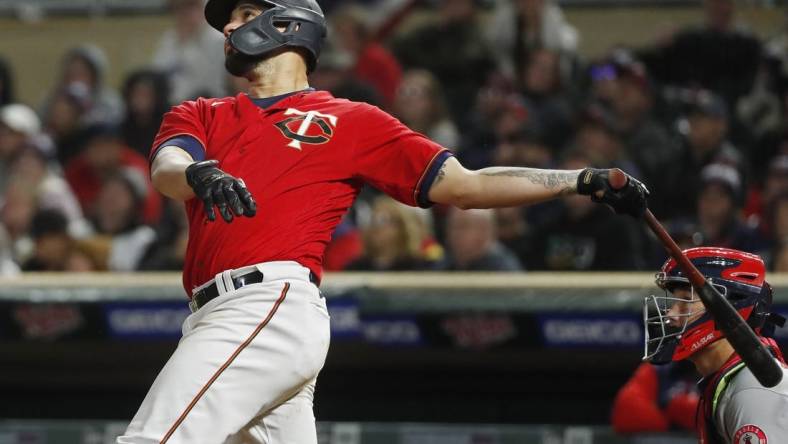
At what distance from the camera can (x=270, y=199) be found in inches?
133

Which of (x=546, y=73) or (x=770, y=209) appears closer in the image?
(x=770, y=209)

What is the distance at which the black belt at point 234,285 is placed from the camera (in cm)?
329

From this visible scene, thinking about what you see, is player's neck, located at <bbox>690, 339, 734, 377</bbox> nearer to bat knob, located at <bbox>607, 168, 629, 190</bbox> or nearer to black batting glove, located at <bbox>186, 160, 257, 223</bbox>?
bat knob, located at <bbox>607, 168, 629, 190</bbox>

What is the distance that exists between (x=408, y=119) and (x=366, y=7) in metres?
1.81

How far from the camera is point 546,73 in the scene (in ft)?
26.3

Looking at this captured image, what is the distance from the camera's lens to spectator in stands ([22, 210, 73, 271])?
23.8 ft

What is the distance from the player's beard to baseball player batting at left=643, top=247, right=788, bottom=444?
1285 mm

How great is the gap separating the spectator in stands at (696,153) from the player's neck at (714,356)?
130 inches

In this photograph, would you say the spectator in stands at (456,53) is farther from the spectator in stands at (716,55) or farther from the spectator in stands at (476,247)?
the spectator in stands at (476,247)

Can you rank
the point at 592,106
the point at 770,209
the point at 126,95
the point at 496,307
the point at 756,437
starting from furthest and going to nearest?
the point at 126,95 → the point at 592,106 → the point at 770,209 → the point at 496,307 → the point at 756,437

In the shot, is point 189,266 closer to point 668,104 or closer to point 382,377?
point 382,377

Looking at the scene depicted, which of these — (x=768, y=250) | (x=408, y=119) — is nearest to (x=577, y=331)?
(x=768, y=250)

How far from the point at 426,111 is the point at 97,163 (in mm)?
2217

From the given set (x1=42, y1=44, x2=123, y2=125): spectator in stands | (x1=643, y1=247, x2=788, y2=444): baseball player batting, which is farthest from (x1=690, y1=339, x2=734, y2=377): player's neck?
(x1=42, y1=44, x2=123, y2=125): spectator in stands
